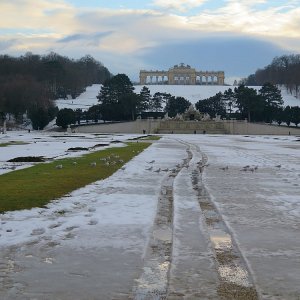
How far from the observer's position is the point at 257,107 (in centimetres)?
9506

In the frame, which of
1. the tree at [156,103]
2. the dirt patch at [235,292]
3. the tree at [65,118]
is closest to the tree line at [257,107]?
the tree at [156,103]

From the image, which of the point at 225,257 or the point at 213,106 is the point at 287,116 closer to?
the point at 213,106

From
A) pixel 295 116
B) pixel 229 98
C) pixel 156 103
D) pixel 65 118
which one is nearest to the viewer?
pixel 65 118

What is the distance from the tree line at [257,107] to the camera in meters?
92.3

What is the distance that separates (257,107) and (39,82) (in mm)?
47023

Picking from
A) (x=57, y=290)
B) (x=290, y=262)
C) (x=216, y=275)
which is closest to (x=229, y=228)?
(x=290, y=262)

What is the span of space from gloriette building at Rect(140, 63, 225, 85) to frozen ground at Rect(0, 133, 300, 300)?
6301 inches

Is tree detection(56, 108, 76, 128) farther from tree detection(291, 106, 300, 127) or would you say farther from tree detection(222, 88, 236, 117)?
tree detection(291, 106, 300, 127)

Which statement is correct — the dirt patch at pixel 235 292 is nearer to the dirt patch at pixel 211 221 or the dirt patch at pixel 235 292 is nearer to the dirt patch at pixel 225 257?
the dirt patch at pixel 225 257

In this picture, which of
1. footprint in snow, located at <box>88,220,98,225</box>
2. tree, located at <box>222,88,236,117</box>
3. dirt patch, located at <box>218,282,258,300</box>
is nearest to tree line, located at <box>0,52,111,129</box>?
tree, located at <box>222,88,236,117</box>

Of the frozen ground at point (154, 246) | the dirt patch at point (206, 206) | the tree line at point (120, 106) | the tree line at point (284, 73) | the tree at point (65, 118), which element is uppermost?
the tree line at point (284, 73)

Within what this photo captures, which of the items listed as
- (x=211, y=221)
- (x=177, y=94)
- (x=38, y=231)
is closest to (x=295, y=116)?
(x=177, y=94)

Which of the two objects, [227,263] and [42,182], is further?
[42,182]

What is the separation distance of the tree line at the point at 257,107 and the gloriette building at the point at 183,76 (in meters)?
62.1
